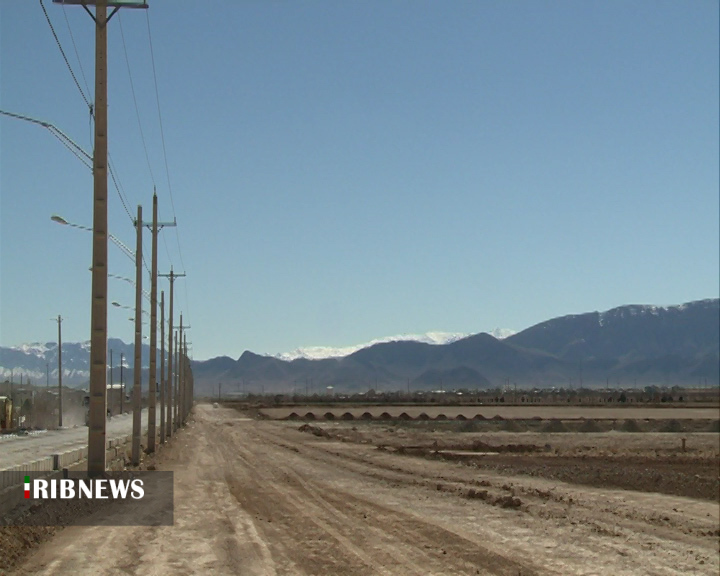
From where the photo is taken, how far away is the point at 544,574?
15164 millimetres

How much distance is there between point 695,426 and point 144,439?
5122cm

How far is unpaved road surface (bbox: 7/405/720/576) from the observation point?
14.8 m

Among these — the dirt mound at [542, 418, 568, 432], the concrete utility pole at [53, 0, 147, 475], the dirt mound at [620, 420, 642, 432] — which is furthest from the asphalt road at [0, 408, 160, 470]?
the dirt mound at [620, 420, 642, 432]

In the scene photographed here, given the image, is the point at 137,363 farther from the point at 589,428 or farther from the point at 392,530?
the point at 589,428

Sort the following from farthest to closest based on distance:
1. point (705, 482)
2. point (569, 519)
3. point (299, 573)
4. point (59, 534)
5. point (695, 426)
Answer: point (695, 426)
point (705, 482)
point (569, 519)
point (59, 534)
point (299, 573)

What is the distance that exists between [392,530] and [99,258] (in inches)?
386

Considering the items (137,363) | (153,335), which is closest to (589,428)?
(153,335)

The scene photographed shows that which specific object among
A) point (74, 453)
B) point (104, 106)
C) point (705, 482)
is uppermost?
point (104, 106)

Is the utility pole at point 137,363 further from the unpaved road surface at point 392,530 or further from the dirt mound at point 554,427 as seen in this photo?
the dirt mound at point 554,427

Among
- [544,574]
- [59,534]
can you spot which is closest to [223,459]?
[59,534]

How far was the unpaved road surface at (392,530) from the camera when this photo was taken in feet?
48.5

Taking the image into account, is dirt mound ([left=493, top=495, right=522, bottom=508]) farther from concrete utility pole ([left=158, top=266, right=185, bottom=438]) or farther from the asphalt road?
concrete utility pole ([left=158, top=266, right=185, bottom=438])

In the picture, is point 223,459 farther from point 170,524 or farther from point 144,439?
point 170,524

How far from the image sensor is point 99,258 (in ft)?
72.2
